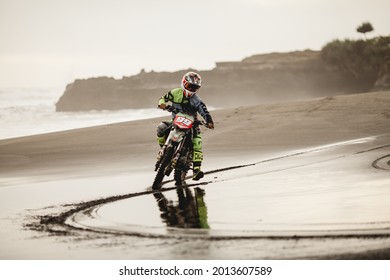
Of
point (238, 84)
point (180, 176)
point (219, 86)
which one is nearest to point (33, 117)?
point (180, 176)

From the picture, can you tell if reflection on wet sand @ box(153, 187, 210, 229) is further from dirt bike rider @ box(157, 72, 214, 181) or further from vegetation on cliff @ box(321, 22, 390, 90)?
vegetation on cliff @ box(321, 22, 390, 90)

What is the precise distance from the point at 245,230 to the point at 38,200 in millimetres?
4765

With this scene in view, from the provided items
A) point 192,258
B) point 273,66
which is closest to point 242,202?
point 192,258

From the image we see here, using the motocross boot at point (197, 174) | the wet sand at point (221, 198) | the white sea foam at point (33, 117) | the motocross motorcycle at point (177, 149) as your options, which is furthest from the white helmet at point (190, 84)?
the white sea foam at point (33, 117)

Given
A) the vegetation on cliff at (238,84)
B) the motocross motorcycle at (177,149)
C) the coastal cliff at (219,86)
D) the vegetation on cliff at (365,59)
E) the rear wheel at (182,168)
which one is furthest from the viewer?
the coastal cliff at (219,86)

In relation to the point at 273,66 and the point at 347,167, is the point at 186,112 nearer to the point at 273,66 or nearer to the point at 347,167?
the point at 347,167

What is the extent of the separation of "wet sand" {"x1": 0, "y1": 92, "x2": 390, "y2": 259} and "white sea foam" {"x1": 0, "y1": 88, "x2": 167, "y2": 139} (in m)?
11.5

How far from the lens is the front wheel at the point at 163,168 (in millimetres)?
12302

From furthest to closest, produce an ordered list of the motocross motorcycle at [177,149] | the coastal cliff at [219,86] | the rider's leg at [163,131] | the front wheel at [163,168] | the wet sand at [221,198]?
the coastal cliff at [219,86]
the rider's leg at [163,131]
the motocross motorcycle at [177,149]
the front wheel at [163,168]
the wet sand at [221,198]

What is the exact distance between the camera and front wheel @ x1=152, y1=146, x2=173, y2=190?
12302mm

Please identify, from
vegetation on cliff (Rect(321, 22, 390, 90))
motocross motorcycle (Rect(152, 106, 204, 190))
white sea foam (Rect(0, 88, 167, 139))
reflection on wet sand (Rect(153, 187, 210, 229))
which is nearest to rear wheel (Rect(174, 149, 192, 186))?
motocross motorcycle (Rect(152, 106, 204, 190))

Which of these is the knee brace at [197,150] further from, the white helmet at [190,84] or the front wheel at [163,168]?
the white helmet at [190,84]

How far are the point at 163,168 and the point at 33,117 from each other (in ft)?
99.2

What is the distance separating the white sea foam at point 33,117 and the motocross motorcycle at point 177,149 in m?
17.6
